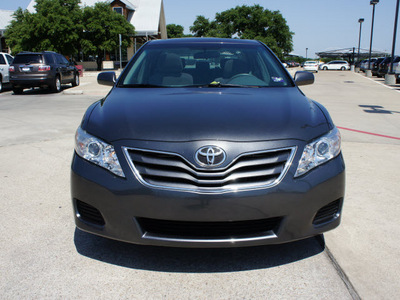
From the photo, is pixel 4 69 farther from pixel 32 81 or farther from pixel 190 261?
pixel 190 261

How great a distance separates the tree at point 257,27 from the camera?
242 feet

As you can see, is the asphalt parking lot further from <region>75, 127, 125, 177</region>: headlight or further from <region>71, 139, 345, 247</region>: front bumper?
<region>75, 127, 125, 177</region>: headlight

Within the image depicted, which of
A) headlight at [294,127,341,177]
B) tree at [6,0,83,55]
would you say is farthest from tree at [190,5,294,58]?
headlight at [294,127,341,177]

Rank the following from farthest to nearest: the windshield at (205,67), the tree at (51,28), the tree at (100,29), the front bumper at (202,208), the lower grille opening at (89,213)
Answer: the tree at (100,29) → the tree at (51,28) → the windshield at (205,67) → the lower grille opening at (89,213) → the front bumper at (202,208)

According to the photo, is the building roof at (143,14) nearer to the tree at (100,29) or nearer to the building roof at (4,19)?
the building roof at (4,19)

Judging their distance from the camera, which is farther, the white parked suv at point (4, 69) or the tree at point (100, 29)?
the tree at point (100, 29)

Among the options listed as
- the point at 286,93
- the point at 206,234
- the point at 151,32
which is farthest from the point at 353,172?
the point at 151,32

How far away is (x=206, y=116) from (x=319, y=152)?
30.1 inches

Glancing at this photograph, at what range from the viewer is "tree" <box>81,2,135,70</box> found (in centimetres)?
3781

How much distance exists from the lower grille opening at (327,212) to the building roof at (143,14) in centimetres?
4656

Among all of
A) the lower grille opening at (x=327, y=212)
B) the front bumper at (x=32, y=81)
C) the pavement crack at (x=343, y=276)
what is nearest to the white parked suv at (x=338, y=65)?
the front bumper at (x=32, y=81)

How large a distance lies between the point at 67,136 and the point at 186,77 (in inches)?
166

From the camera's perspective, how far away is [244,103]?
3020mm

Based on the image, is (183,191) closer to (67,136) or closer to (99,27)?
(67,136)
